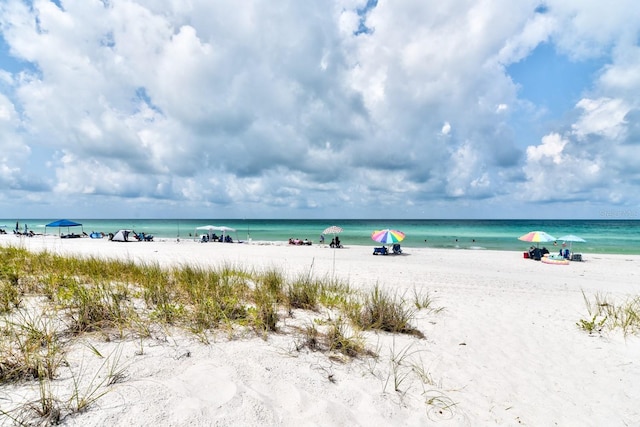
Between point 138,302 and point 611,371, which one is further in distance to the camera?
point 138,302

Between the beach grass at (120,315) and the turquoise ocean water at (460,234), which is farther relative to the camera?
the turquoise ocean water at (460,234)

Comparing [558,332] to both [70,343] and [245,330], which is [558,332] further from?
[70,343]

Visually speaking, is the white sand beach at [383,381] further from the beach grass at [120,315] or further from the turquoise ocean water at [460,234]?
the turquoise ocean water at [460,234]

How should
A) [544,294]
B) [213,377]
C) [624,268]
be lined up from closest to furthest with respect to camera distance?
1. [213,377]
2. [544,294]
3. [624,268]

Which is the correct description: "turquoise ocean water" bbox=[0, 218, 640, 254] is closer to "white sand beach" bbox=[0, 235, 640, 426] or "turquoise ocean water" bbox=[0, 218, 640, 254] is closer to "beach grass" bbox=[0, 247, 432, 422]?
"white sand beach" bbox=[0, 235, 640, 426]

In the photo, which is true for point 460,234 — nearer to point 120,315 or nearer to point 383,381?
point 383,381

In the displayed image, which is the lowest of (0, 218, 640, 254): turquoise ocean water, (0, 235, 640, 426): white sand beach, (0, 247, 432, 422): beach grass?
(0, 218, 640, 254): turquoise ocean water

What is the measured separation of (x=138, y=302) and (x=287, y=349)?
2480 mm

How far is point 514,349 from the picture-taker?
177 inches

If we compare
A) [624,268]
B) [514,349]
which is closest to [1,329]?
[514,349]

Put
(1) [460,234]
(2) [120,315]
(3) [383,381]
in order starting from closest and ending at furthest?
(3) [383,381]
(2) [120,315]
(1) [460,234]

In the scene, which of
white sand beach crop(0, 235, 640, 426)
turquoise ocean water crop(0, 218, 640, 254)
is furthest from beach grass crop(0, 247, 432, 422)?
turquoise ocean water crop(0, 218, 640, 254)

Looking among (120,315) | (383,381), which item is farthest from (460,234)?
(120,315)

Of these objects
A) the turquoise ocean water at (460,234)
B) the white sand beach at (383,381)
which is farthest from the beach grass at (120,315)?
the turquoise ocean water at (460,234)
